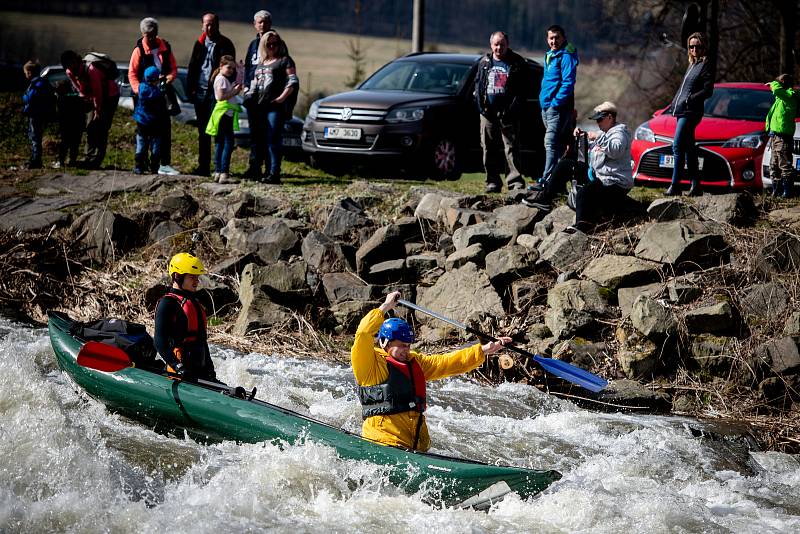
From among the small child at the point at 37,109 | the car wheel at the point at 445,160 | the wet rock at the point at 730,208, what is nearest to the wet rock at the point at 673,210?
the wet rock at the point at 730,208

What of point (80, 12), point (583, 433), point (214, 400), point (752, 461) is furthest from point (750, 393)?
point (80, 12)

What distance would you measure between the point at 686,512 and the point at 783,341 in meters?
2.43

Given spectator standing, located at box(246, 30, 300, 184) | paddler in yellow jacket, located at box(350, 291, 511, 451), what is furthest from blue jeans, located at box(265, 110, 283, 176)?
paddler in yellow jacket, located at box(350, 291, 511, 451)

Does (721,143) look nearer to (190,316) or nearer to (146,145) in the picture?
(190,316)

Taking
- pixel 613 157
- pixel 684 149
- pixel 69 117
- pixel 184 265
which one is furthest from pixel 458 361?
pixel 69 117

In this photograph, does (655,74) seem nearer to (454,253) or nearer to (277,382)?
(454,253)

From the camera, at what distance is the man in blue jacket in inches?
398

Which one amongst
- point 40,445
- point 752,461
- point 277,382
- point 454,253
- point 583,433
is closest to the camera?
point 40,445

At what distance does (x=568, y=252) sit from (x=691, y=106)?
222 centimetres

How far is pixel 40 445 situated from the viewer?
6.54 m

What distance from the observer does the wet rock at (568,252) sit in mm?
9414

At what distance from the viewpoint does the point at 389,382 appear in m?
6.35

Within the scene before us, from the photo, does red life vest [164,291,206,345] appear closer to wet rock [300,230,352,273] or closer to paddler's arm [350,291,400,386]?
paddler's arm [350,291,400,386]

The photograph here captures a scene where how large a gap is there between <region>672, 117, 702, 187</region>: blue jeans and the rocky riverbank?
21.2 inches
